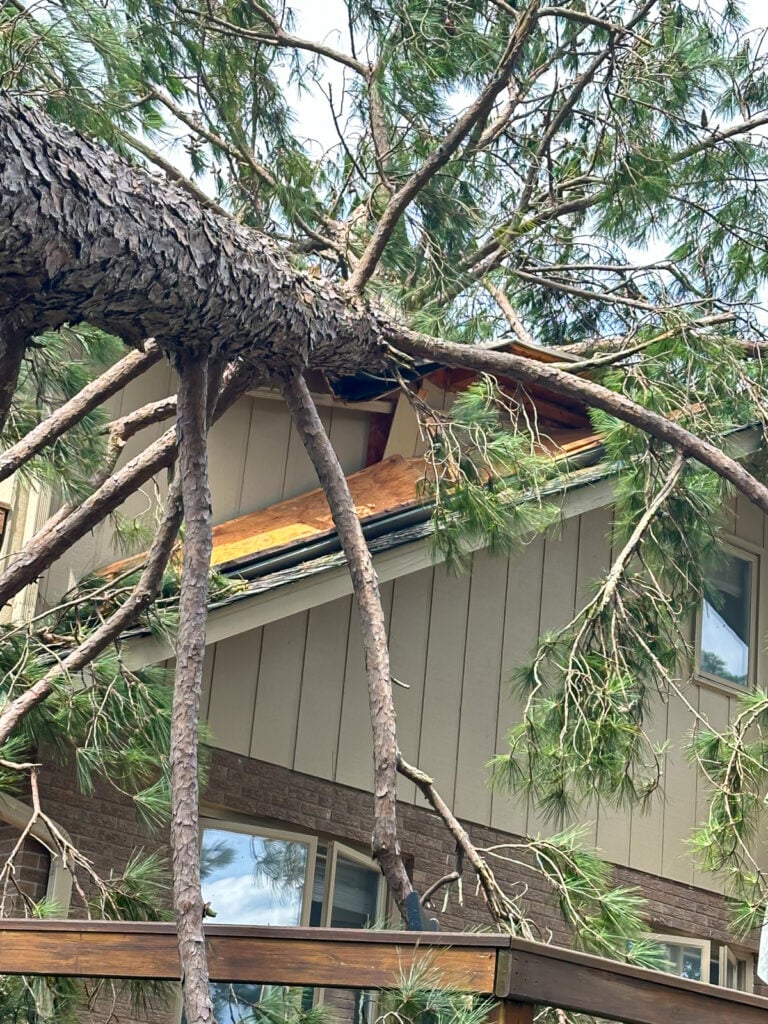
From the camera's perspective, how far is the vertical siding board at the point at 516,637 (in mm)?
7883

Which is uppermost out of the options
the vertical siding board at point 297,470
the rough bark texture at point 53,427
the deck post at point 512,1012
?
the vertical siding board at point 297,470

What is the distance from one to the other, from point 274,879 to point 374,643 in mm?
3470

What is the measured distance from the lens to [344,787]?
727cm

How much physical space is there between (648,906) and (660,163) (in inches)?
176


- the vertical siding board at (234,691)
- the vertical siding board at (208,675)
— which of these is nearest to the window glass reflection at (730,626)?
the vertical siding board at (234,691)

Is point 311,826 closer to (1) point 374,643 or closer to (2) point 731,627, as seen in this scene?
(1) point 374,643

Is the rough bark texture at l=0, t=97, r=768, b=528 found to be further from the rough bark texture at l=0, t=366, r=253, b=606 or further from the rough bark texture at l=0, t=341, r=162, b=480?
the rough bark texture at l=0, t=341, r=162, b=480

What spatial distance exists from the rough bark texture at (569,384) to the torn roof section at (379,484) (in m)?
0.89

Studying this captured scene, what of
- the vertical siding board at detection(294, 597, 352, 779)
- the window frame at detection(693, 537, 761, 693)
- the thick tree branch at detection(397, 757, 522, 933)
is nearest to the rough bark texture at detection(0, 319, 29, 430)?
the thick tree branch at detection(397, 757, 522, 933)

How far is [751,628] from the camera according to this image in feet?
30.8

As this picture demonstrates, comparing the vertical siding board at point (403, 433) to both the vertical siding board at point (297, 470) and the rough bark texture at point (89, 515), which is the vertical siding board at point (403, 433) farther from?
the rough bark texture at point (89, 515)

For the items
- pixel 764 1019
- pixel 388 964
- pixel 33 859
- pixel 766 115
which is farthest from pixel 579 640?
pixel 766 115

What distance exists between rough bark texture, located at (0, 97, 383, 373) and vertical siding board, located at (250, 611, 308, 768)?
3.42 m

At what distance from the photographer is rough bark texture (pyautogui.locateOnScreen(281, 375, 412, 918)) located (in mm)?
3654
